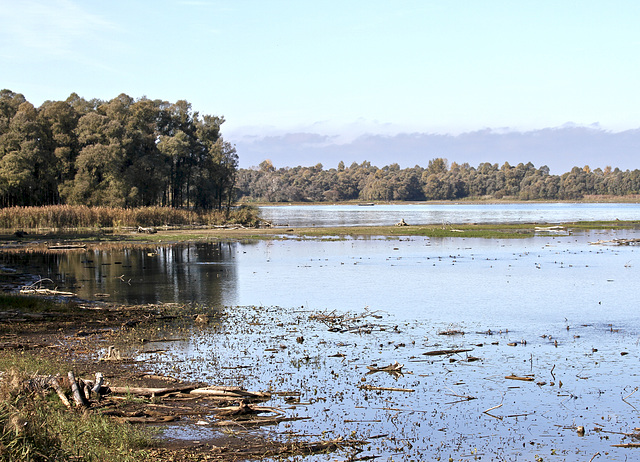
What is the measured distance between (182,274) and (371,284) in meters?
10.9

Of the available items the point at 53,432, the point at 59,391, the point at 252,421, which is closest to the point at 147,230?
the point at 59,391

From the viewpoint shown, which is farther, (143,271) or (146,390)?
(143,271)

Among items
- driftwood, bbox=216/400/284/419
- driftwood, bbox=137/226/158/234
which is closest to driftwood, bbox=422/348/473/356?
driftwood, bbox=216/400/284/419

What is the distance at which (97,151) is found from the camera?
74.2 m

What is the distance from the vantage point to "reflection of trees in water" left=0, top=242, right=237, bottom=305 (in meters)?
28.0

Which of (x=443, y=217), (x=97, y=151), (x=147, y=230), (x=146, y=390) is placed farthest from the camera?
(x=443, y=217)

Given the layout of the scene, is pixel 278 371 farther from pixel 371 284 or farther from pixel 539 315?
pixel 371 284

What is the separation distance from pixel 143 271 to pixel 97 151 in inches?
1651

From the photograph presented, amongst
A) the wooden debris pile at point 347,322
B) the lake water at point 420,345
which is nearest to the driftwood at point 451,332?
the lake water at point 420,345

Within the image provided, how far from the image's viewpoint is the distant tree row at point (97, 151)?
242 feet

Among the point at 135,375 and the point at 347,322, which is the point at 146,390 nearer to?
the point at 135,375

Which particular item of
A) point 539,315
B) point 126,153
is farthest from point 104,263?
point 126,153

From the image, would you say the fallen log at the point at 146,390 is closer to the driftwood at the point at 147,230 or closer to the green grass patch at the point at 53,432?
the green grass patch at the point at 53,432

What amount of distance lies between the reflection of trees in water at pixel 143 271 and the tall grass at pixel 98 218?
19.0m
